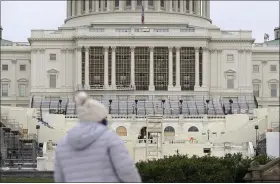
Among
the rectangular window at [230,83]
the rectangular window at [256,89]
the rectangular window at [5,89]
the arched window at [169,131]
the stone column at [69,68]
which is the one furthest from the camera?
the rectangular window at [256,89]

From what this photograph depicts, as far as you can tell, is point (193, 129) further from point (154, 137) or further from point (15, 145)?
point (15, 145)

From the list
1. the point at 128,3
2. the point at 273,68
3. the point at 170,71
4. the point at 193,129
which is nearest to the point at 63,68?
the point at 170,71

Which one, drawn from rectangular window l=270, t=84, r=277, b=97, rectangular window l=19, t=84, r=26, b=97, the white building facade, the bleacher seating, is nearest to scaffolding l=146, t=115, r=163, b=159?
the bleacher seating

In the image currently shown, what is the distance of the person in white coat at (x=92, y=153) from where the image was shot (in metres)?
13.2

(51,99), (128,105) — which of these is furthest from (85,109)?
(51,99)

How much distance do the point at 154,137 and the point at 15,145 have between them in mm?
11751

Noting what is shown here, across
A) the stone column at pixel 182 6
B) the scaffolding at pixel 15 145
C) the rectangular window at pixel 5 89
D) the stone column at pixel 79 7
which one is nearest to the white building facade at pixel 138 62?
the rectangular window at pixel 5 89

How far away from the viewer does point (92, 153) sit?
43.8ft

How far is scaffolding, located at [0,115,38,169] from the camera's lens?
2945 inches

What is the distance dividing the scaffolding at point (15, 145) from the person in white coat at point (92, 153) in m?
56.8

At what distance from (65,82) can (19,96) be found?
893cm

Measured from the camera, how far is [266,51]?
139625 millimetres

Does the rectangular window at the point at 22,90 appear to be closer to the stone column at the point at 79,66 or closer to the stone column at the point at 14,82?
the stone column at the point at 14,82

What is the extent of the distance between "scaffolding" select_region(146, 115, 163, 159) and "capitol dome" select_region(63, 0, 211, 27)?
43.0m
